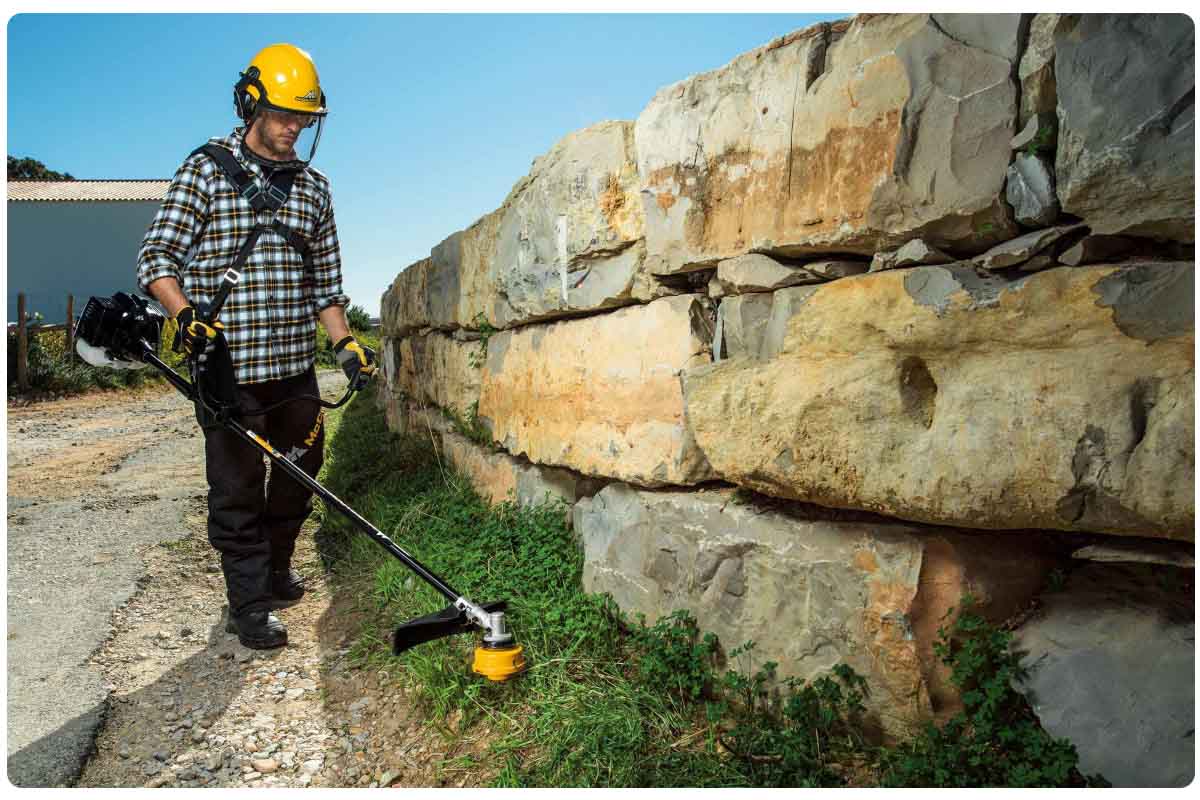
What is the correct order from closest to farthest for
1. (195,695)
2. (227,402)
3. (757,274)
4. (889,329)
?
(889,329), (757,274), (195,695), (227,402)

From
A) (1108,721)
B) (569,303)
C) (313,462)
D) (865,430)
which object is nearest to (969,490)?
(865,430)

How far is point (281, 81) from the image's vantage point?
327cm

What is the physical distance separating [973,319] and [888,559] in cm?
68

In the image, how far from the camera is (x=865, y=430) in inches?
86.8

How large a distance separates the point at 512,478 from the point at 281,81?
6.31ft

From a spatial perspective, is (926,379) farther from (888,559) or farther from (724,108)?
(724,108)

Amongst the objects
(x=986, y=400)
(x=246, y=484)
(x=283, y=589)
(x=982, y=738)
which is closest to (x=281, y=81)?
(x=246, y=484)

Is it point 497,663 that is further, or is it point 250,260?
point 250,260

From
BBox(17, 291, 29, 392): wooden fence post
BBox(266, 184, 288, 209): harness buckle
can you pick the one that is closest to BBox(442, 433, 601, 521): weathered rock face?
BBox(266, 184, 288, 209): harness buckle

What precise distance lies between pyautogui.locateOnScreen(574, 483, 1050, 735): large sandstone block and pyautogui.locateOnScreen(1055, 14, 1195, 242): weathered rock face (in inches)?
35.5

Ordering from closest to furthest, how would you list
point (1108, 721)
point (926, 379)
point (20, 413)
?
point (1108, 721) < point (926, 379) < point (20, 413)

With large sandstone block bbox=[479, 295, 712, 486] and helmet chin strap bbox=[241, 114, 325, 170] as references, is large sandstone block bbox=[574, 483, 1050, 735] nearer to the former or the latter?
large sandstone block bbox=[479, 295, 712, 486]

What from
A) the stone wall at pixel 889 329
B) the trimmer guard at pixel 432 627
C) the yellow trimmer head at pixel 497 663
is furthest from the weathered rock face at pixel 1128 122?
the trimmer guard at pixel 432 627

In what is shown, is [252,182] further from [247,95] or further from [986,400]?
[986,400]
